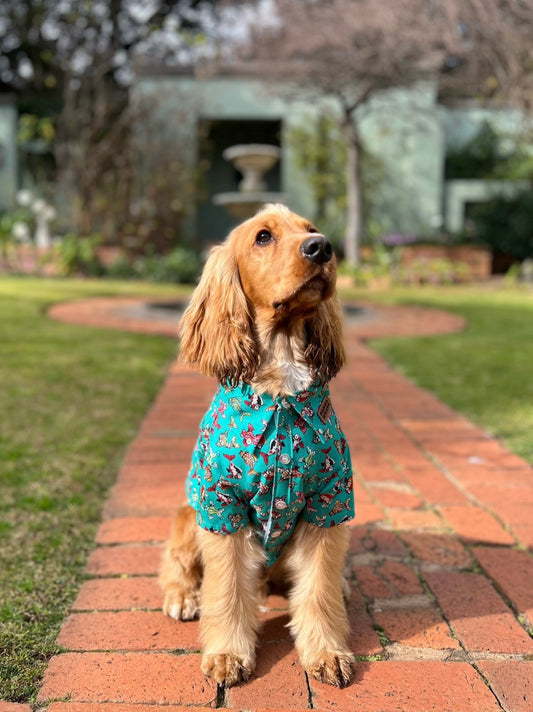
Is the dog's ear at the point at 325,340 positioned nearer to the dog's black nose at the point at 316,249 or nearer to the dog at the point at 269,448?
the dog at the point at 269,448

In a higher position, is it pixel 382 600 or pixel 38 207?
pixel 38 207

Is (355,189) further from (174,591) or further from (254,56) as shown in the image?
(174,591)

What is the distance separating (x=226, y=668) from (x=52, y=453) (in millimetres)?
2255

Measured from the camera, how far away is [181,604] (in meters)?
2.44

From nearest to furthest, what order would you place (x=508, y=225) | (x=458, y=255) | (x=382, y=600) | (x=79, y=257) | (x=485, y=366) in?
(x=382, y=600) < (x=485, y=366) < (x=79, y=257) < (x=458, y=255) < (x=508, y=225)

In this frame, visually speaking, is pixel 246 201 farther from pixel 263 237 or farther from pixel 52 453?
pixel 263 237

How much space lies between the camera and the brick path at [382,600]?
2.04m

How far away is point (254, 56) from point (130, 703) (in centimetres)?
1874

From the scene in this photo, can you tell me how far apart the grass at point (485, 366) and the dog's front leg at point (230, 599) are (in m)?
2.53

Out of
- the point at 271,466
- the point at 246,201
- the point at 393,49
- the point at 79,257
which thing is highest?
the point at 393,49

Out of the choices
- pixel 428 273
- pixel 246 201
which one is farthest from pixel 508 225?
pixel 246 201

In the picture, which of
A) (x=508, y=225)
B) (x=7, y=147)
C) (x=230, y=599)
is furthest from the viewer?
(x=7, y=147)

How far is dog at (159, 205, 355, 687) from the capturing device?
7.09 ft

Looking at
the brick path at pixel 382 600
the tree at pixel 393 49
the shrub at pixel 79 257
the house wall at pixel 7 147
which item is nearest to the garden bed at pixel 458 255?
the tree at pixel 393 49
